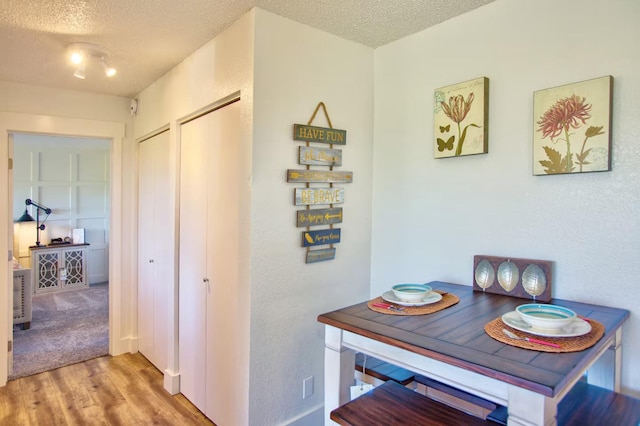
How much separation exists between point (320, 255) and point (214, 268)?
0.66m

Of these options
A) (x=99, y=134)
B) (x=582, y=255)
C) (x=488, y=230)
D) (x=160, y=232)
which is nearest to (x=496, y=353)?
(x=582, y=255)

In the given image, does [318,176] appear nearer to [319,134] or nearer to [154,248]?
[319,134]

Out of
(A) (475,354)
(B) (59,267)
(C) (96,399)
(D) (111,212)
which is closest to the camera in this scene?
(A) (475,354)

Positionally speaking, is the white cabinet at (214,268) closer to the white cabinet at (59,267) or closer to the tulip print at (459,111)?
the tulip print at (459,111)

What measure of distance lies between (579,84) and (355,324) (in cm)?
139

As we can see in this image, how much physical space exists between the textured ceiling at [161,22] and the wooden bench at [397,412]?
5.93 feet

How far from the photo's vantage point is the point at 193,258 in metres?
2.61

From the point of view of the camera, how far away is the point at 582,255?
1673 mm

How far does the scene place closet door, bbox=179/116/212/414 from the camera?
2490mm

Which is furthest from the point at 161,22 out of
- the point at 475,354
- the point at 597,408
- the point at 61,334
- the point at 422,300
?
the point at 61,334

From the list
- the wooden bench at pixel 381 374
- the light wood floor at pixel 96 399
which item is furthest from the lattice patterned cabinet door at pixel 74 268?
the wooden bench at pixel 381 374

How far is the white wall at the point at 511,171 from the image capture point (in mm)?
1572

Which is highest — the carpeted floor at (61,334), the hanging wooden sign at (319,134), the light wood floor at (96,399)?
the hanging wooden sign at (319,134)

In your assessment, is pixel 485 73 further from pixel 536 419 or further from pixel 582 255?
pixel 536 419
